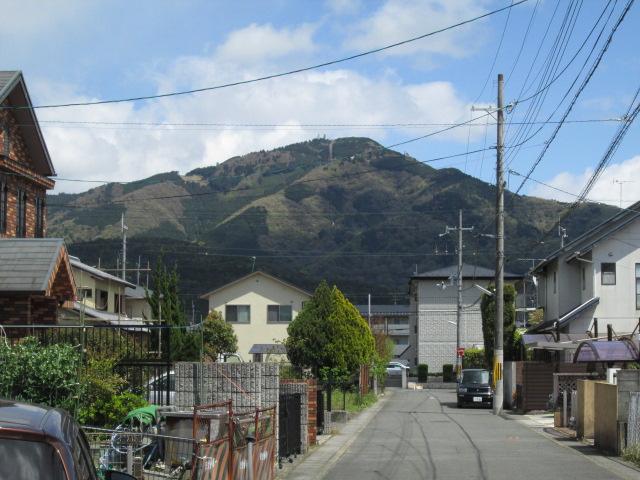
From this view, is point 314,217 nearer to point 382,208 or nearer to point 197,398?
point 382,208

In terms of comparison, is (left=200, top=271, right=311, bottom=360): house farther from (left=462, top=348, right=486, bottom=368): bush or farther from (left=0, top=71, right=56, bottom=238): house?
(left=0, top=71, right=56, bottom=238): house

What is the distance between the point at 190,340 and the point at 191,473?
79.3ft

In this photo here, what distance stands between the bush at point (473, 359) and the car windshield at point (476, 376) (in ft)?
70.8

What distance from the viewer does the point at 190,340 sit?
34.1 metres

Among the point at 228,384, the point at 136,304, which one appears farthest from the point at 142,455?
the point at 136,304

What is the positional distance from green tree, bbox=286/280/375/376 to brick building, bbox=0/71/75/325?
35.0 ft

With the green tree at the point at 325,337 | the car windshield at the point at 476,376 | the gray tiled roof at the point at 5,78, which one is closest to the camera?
the gray tiled roof at the point at 5,78

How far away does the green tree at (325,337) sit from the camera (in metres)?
35.2

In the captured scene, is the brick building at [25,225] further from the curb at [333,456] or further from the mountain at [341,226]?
the mountain at [341,226]

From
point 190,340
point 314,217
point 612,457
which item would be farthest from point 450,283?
point 314,217

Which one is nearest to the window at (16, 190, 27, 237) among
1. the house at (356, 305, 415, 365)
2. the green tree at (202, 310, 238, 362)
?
the green tree at (202, 310, 238, 362)

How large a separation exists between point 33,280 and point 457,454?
9646 millimetres

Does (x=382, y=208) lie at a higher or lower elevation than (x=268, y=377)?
higher

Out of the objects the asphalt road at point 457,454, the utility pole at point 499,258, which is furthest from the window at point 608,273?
the asphalt road at point 457,454
